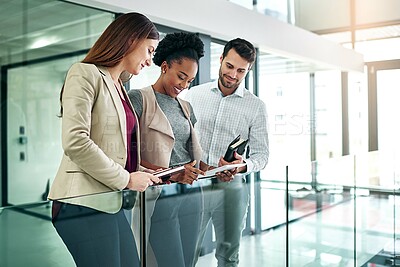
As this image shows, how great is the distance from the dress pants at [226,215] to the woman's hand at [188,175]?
19 centimetres

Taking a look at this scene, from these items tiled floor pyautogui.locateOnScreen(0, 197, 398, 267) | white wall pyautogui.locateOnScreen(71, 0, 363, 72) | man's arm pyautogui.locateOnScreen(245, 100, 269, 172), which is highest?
white wall pyautogui.locateOnScreen(71, 0, 363, 72)

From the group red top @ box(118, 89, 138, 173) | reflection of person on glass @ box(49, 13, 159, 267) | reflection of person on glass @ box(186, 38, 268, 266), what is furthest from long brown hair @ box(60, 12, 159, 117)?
reflection of person on glass @ box(186, 38, 268, 266)

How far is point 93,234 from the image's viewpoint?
2.01 metres

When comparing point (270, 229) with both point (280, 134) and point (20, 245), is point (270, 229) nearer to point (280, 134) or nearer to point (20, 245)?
point (20, 245)

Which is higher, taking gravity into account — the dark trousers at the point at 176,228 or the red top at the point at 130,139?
the red top at the point at 130,139

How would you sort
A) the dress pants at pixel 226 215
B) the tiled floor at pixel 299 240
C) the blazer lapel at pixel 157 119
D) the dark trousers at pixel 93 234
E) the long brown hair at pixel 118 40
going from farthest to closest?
the blazer lapel at pixel 157 119, the dress pants at pixel 226 215, the long brown hair at pixel 118 40, the dark trousers at pixel 93 234, the tiled floor at pixel 299 240

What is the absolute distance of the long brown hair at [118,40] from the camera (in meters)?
2.46

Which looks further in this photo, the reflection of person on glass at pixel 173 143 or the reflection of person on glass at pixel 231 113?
the reflection of person on glass at pixel 231 113

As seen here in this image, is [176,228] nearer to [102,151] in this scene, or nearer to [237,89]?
[102,151]

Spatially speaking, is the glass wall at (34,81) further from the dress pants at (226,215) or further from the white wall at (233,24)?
the dress pants at (226,215)

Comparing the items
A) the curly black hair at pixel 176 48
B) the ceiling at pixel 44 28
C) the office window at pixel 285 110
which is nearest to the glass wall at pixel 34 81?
the ceiling at pixel 44 28

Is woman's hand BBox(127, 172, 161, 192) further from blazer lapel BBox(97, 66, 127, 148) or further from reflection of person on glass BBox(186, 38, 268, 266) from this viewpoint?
reflection of person on glass BBox(186, 38, 268, 266)

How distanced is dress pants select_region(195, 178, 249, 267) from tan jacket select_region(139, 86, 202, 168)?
1.30 feet

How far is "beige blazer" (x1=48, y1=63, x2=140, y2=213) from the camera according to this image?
220 centimetres
